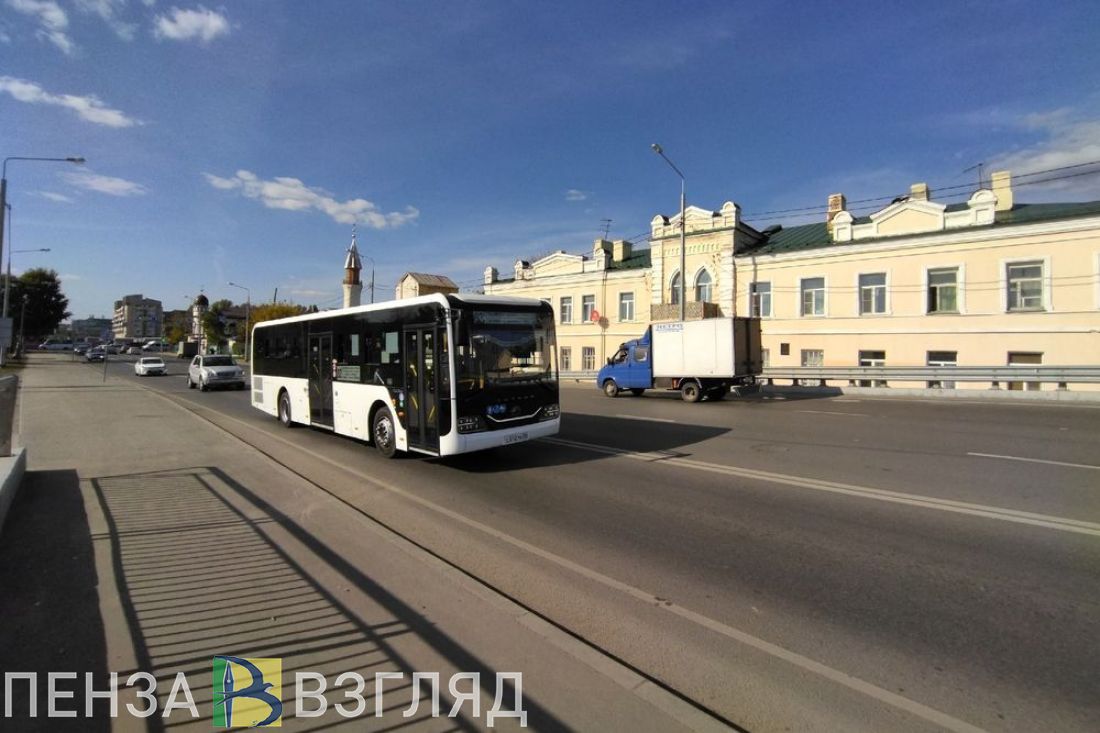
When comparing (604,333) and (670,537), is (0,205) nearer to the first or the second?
(670,537)

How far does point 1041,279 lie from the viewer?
73.8 feet

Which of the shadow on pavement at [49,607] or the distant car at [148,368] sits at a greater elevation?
the distant car at [148,368]

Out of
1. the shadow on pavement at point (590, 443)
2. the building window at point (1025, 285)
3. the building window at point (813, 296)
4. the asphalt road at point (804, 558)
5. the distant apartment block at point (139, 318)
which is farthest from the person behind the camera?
the distant apartment block at point (139, 318)

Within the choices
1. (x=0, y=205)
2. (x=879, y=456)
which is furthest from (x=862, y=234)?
(x=0, y=205)

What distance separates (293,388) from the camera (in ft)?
44.6

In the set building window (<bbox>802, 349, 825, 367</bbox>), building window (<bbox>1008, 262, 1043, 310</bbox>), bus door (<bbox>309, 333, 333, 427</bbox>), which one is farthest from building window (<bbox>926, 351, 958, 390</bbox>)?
bus door (<bbox>309, 333, 333, 427</bbox>)

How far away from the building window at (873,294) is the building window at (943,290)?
1.81 m

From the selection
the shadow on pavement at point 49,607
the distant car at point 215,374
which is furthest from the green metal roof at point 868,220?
the shadow on pavement at point 49,607

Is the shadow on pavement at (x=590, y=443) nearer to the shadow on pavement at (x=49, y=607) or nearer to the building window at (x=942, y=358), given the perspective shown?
the shadow on pavement at (x=49, y=607)

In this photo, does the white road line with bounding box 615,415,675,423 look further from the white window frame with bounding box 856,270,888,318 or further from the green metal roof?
the green metal roof

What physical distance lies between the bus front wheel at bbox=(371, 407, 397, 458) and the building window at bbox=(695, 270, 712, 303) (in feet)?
81.1

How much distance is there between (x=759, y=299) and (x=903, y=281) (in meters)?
6.68

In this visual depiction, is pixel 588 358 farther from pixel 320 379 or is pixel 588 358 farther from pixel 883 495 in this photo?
pixel 883 495

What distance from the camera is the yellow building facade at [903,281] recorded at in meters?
22.0
